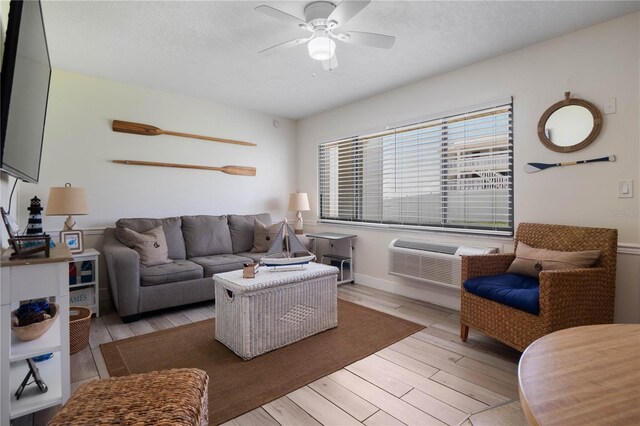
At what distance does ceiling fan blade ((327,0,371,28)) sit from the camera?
6.06 ft

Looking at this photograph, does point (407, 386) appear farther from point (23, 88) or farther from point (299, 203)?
point (299, 203)

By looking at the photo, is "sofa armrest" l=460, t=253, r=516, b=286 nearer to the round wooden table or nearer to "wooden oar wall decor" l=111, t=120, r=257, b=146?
the round wooden table

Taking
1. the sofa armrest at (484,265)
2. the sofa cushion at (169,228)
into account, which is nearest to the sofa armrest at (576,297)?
the sofa armrest at (484,265)

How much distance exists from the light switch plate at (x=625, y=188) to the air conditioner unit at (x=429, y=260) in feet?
3.19

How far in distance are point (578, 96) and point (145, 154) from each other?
428cm

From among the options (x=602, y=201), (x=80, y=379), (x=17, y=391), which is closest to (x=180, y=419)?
(x=17, y=391)

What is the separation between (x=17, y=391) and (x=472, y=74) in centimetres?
398

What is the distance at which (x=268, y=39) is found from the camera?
2.62 meters

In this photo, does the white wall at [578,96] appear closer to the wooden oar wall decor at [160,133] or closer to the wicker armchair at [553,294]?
the wicker armchair at [553,294]

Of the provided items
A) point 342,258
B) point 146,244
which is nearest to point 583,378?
point 146,244

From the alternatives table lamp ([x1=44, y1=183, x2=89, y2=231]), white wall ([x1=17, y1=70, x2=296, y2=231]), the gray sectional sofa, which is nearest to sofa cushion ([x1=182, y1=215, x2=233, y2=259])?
the gray sectional sofa

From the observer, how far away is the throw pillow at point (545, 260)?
2.15 metres

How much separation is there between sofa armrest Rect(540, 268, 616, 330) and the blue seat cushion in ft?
0.24

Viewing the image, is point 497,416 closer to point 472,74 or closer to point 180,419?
point 180,419
